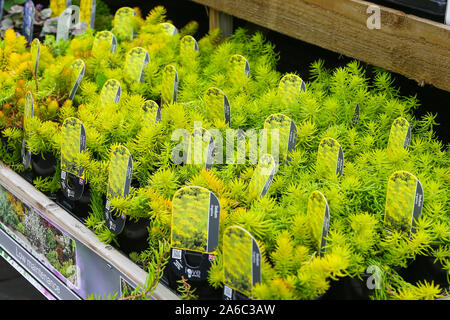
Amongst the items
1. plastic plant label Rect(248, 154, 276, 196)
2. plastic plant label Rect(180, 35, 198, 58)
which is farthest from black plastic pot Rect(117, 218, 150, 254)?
plastic plant label Rect(180, 35, 198, 58)

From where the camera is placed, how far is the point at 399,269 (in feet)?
3.36

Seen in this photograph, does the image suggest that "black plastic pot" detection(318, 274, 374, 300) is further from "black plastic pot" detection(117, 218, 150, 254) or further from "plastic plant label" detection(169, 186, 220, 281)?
"black plastic pot" detection(117, 218, 150, 254)

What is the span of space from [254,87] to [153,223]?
2.14 feet

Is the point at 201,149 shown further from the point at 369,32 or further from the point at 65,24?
the point at 65,24

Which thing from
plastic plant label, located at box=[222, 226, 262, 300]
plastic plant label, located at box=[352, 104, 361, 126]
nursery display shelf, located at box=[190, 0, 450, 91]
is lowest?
plastic plant label, located at box=[222, 226, 262, 300]

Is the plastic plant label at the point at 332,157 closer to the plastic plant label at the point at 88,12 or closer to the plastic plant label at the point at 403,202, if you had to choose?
the plastic plant label at the point at 403,202

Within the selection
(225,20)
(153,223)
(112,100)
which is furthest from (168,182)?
(225,20)

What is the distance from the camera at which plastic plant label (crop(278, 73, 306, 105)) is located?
1457 mm

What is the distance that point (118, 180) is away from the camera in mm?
1178

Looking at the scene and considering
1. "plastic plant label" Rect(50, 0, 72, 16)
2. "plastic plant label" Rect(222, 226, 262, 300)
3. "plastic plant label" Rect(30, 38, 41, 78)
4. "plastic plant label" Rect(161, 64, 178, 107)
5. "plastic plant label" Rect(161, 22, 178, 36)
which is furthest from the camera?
"plastic plant label" Rect(50, 0, 72, 16)

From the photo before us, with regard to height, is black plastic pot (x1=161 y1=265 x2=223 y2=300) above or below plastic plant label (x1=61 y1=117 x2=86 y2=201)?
below

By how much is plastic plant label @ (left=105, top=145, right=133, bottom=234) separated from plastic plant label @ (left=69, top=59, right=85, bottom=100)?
54 centimetres

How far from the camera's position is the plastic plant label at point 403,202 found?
1.01 m
